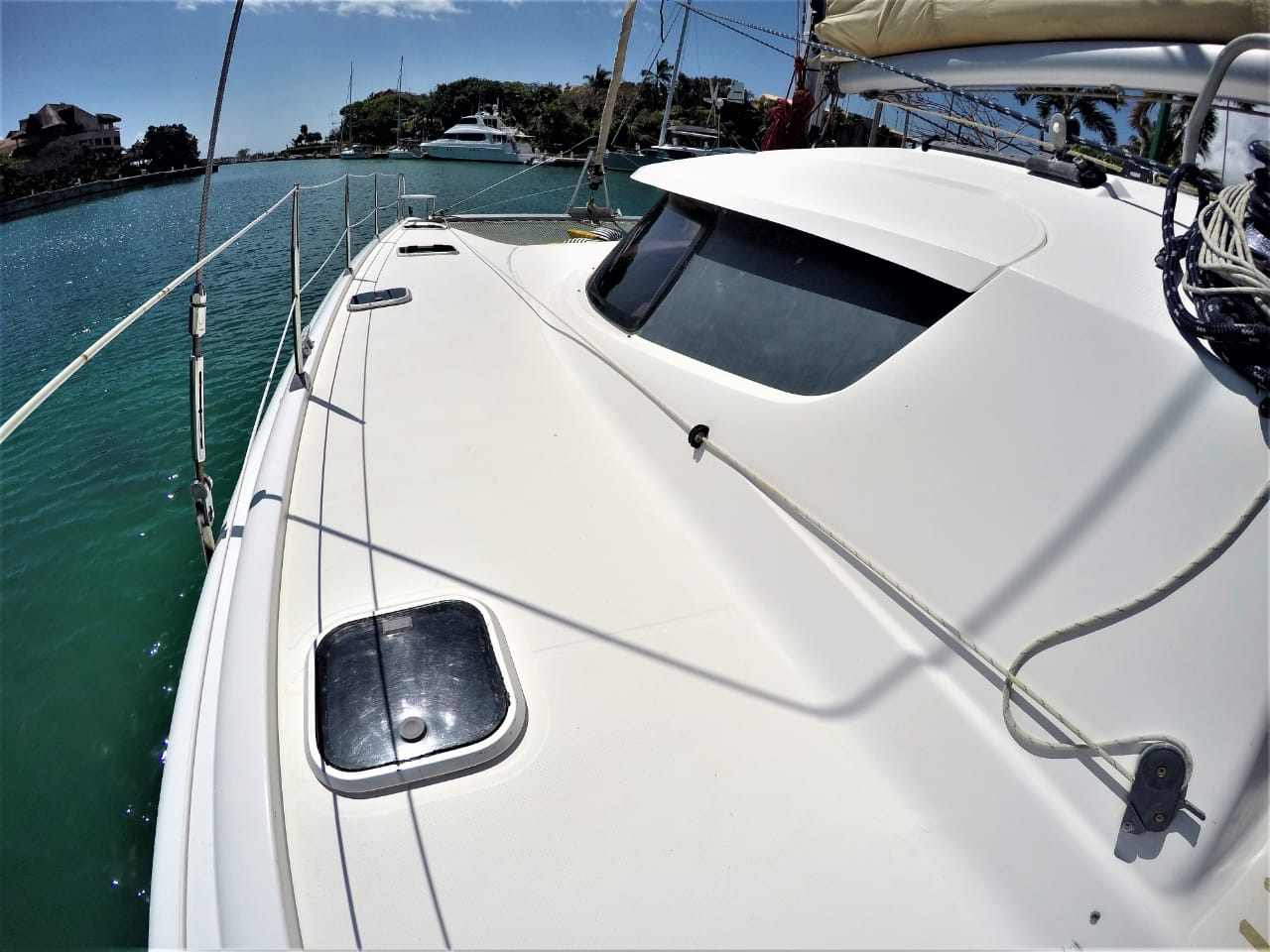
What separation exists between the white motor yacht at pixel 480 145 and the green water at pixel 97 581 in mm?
41343

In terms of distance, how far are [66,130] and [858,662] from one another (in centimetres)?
4181

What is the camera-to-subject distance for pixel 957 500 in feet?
5.09

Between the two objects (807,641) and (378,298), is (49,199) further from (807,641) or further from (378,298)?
(807,641)

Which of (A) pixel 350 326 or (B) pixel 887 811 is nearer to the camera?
(B) pixel 887 811

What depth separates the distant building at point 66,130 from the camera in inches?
1163

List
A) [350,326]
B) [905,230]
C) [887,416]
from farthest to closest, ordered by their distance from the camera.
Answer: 1. [350,326]
2. [905,230]
3. [887,416]

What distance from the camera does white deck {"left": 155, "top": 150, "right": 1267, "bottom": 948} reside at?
1.16 m

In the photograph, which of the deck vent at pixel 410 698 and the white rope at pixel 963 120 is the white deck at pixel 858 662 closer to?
the deck vent at pixel 410 698

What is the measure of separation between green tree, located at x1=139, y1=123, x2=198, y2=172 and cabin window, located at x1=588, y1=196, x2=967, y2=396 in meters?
39.9

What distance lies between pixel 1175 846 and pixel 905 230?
1.56m

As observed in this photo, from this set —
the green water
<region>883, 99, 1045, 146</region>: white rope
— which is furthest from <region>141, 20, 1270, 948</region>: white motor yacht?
<region>883, 99, 1045, 146</region>: white rope

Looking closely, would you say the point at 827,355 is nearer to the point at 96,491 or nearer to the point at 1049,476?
the point at 1049,476

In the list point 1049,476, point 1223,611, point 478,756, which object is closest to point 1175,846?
point 1223,611

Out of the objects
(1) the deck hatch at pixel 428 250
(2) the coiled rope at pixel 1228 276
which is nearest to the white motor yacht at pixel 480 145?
(1) the deck hatch at pixel 428 250
